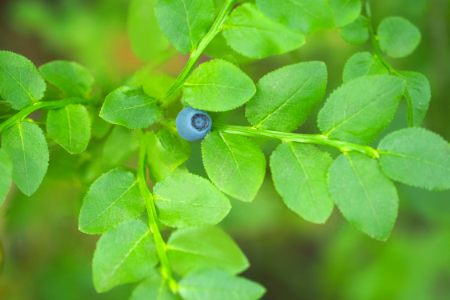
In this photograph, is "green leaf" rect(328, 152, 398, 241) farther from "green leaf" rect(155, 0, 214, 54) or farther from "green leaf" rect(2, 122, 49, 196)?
"green leaf" rect(2, 122, 49, 196)

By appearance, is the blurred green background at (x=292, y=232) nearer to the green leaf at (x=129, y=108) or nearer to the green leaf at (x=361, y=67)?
the green leaf at (x=361, y=67)

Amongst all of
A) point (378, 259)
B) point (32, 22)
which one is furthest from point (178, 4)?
point (378, 259)

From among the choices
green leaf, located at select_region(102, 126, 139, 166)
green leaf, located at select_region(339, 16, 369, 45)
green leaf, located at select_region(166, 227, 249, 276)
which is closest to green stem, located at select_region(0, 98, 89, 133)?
green leaf, located at select_region(102, 126, 139, 166)

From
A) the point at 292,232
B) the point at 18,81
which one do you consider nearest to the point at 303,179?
the point at 18,81

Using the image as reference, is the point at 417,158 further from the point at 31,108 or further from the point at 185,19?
the point at 31,108

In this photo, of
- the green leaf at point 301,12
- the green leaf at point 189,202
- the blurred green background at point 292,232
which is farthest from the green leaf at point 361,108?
the blurred green background at point 292,232

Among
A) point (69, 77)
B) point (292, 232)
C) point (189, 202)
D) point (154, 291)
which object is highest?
point (69, 77)

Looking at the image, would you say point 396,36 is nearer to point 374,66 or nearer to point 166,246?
point 374,66
